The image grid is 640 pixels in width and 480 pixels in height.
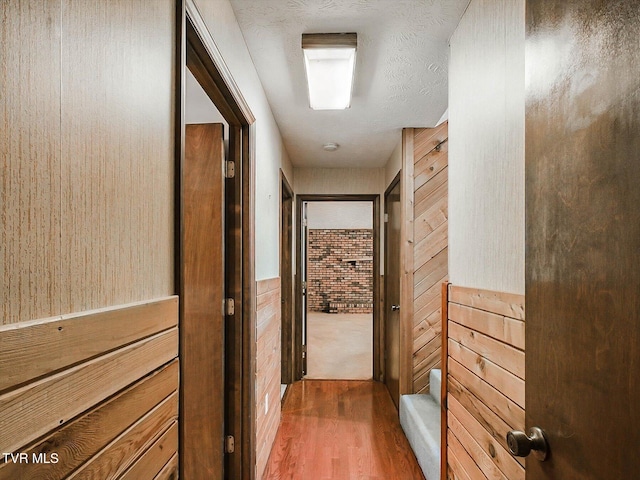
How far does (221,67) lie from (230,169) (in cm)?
74

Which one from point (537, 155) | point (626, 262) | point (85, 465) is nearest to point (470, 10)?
point (537, 155)

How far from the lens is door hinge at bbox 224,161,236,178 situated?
2.37 metres

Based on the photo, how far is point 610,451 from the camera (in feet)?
2.24

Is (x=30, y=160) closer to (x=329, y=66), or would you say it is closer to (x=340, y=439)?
(x=329, y=66)

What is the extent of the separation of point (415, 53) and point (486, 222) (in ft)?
3.71

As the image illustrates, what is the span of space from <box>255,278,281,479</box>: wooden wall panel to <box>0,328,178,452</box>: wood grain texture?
159 centimetres

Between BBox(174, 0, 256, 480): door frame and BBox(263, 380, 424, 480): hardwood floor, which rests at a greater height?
BBox(174, 0, 256, 480): door frame

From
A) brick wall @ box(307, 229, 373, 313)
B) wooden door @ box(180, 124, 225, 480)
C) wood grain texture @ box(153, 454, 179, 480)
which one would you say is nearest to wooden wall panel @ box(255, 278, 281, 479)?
wooden door @ box(180, 124, 225, 480)

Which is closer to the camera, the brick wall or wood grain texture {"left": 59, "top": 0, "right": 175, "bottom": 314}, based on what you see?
wood grain texture {"left": 59, "top": 0, "right": 175, "bottom": 314}

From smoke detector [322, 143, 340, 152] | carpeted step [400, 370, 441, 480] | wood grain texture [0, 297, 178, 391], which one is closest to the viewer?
wood grain texture [0, 297, 178, 391]

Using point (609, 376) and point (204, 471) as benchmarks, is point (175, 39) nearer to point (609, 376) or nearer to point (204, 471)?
point (609, 376)

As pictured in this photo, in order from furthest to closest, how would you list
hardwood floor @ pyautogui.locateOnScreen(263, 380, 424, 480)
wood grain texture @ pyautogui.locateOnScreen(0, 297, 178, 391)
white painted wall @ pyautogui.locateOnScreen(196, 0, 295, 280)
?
hardwood floor @ pyautogui.locateOnScreen(263, 380, 424, 480), white painted wall @ pyautogui.locateOnScreen(196, 0, 295, 280), wood grain texture @ pyautogui.locateOnScreen(0, 297, 178, 391)

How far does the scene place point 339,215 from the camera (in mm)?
10578

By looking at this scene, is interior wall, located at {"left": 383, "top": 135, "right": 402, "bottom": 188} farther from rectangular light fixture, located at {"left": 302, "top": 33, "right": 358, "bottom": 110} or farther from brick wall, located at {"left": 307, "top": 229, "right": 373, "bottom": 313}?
brick wall, located at {"left": 307, "top": 229, "right": 373, "bottom": 313}
